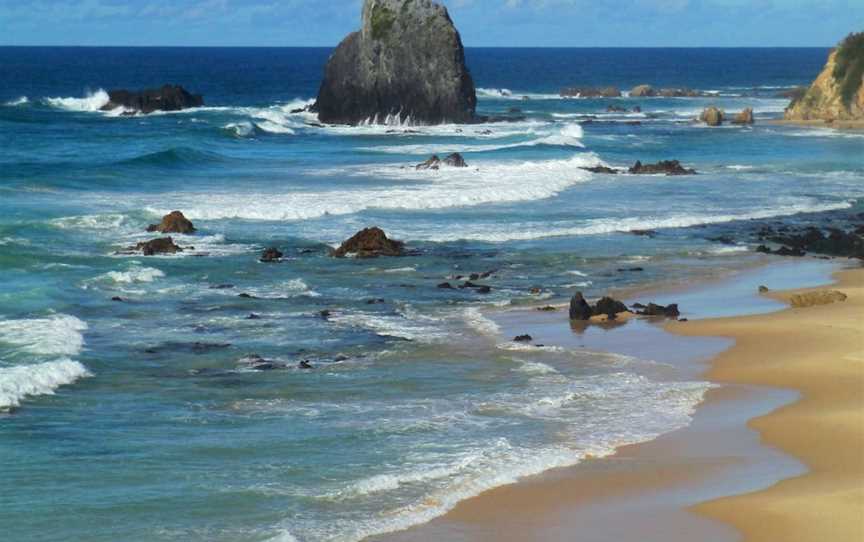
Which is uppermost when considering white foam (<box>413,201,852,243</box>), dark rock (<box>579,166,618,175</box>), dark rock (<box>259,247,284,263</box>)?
dark rock (<box>259,247,284,263</box>)

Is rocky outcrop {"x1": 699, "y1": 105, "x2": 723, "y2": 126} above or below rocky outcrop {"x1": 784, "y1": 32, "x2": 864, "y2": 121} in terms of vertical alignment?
below

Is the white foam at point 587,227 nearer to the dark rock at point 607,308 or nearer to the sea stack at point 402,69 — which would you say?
the dark rock at point 607,308

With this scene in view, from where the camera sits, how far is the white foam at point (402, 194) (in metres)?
37.0

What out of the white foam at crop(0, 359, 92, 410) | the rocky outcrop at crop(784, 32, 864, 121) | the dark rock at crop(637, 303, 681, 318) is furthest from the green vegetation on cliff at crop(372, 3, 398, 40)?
the white foam at crop(0, 359, 92, 410)

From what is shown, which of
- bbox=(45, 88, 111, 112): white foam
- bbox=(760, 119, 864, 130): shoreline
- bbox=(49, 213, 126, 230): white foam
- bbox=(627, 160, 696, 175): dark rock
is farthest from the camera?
bbox=(45, 88, 111, 112): white foam

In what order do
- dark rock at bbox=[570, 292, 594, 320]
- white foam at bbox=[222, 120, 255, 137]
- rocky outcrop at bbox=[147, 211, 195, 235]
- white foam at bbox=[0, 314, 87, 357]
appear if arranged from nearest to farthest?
white foam at bbox=[0, 314, 87, 357]
dark rock at bbox=[570, 292, 594, 320]
rocky outcrop at bbox=[147, 211, 195, 235]
white foam at bbox=[222, 120, 255, 137]

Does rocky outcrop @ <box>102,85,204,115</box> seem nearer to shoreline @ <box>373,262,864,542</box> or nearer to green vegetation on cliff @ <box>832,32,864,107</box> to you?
green vegetation on cliff @ <box>832,32,864,107</box>

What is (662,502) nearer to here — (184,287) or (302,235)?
(184,287)

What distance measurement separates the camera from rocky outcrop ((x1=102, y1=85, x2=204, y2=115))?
259ft

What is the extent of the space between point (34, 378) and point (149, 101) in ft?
207

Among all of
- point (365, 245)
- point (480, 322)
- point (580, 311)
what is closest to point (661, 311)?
point (580, 311)

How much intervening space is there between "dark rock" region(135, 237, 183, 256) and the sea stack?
1667 inches

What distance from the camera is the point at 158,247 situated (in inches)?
1146

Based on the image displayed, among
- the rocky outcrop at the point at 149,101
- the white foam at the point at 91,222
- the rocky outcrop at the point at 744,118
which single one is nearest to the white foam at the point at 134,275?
the white foam at the point at 91,222
